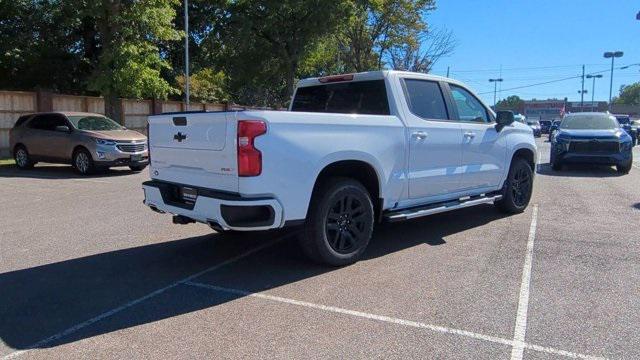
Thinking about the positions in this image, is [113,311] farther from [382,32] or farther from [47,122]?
[382,32]

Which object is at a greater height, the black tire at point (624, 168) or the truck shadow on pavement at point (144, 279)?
the black tire at point (624, 168)

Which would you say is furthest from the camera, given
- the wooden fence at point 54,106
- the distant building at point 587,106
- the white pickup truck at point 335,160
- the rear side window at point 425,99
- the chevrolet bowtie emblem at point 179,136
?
the distant building at point 587,106

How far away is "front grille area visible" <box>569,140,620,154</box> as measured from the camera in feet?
45.9

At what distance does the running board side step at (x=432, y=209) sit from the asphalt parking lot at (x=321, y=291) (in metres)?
0.41

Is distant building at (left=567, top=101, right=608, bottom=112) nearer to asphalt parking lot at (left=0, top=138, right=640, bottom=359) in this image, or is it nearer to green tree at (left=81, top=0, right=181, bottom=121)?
Result: green tree at (left=81, top=0, right=181, bottom=121)

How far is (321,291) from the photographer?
4844 millimetres

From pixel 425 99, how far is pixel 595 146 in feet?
31.5

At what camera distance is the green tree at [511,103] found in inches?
4632

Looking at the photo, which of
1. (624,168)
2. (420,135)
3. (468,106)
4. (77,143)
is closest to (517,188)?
(468,106)

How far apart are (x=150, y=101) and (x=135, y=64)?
6219 millimetres

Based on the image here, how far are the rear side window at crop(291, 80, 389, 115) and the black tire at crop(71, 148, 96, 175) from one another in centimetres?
871

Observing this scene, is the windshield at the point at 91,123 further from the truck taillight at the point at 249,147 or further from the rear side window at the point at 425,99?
the truck taillight at the point at 249,147

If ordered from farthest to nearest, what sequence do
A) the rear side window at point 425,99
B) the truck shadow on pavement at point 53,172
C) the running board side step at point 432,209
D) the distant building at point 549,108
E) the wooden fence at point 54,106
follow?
1. the distant building at point 549,108
2. the wooden fence at point 54,106
3. the truck shadow on pavement at point 53,172
4. the rear side window at point 425,99
5. the running board side step at point 432,209

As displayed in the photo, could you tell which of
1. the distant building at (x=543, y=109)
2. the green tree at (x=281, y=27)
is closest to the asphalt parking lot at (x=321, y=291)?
the green tree at (x=281, y=27)
